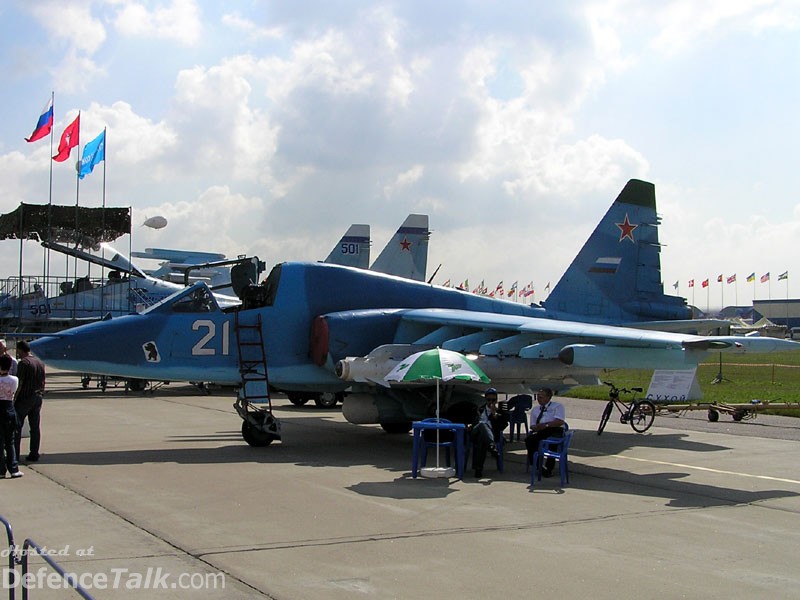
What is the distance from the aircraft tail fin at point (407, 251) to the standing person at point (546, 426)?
20837 mm

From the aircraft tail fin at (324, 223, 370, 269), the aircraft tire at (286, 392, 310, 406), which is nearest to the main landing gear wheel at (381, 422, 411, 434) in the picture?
the aircraft tire at (286, 392, 310, 406)

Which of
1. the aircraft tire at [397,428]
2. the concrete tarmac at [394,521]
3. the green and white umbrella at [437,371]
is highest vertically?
the green and white umbrella at [437,371]

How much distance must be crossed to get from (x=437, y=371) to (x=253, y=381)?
3.64 metres

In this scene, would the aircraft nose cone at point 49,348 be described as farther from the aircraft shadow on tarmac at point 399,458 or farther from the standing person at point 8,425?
the standing person at point 8,425

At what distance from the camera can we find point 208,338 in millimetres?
13062

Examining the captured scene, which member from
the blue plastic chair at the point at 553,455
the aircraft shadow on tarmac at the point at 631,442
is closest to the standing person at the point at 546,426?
the blue plastic chair at the point at 553,455

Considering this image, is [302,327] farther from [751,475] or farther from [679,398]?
[679,398]

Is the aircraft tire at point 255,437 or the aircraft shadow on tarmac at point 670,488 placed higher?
the aircraft tire at point 255,437

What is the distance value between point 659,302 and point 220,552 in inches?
500

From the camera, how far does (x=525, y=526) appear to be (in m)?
7.82

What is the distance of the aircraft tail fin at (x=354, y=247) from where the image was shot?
3431 centimetres

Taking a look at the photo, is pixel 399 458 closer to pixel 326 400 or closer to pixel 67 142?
pixel 326 400

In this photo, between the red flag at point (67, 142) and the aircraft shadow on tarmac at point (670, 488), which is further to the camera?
the red flag at point (67, 142)

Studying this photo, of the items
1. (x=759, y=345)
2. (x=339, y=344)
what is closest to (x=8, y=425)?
(x=339, y=344)
